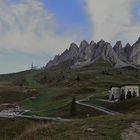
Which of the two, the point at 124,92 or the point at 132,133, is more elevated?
the point at 124,92

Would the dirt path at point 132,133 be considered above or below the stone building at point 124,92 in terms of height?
below

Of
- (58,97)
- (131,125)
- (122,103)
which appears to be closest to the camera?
(131,125)

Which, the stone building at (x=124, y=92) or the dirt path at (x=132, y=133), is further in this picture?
the stone building at (x=124, y=92)

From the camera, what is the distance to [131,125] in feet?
130

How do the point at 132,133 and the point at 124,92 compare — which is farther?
the point at 124,92

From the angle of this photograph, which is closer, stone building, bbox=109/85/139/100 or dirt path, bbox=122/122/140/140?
dirt path, bbox=122/122/140/140

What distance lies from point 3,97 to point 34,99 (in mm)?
25116

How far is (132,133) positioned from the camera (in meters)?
35.5

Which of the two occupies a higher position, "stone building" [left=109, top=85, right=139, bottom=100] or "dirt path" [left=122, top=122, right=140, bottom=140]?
"stone building" [left=109, top=85, right=139, bottom=100]

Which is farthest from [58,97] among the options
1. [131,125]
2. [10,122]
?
[131,125]

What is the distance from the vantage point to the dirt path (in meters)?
33.6

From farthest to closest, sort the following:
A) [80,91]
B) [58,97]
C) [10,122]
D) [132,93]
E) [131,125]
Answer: [80,91] < [58,97] < [132,93] < [10,122] < [131,125]

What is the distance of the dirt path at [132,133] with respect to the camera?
3356cm

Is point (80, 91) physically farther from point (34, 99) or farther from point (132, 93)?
point (132, 93)
